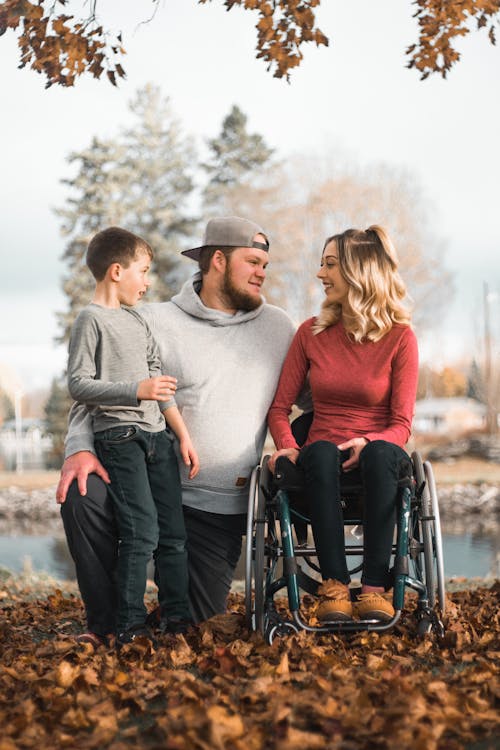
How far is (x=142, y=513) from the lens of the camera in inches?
150

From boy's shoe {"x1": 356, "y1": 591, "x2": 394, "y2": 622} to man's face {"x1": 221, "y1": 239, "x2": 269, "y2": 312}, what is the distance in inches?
60.9

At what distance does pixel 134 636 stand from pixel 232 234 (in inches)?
71.8

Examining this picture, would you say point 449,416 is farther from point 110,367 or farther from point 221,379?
point 110,367

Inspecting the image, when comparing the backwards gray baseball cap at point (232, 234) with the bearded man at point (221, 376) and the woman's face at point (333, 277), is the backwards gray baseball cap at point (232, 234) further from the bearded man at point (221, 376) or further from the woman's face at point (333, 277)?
the woman's face at point (333, 277)

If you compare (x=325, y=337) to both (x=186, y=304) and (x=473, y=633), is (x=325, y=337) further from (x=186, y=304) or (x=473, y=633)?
(x=473, y=633)

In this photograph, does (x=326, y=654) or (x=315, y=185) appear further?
(x=315, y=185)

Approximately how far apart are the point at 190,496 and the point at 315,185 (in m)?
21.7

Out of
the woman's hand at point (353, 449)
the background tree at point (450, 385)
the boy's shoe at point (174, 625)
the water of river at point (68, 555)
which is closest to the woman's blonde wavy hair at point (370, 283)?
the woman's hand at point (353, 449)

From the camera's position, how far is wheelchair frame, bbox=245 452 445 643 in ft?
11.7

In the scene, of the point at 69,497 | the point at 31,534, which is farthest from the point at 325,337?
the point at 31,534

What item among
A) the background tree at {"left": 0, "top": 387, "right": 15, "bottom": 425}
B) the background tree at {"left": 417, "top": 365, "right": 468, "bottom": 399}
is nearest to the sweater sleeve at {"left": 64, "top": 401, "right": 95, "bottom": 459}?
the background tree at {"left": 417, "top": 365, "right": 468, "bottom": 399}

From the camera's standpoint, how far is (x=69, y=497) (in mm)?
3854

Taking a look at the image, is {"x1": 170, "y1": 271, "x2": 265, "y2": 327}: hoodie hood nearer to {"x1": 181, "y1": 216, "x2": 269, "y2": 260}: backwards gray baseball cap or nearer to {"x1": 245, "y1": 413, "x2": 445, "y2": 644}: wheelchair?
{"x1": 181, "y1": 216, "x2": 269, "y2": 260}: backwards gray baseball cap

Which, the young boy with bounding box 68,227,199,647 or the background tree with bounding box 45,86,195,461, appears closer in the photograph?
the young boy with bounding box 68,227,199,647
